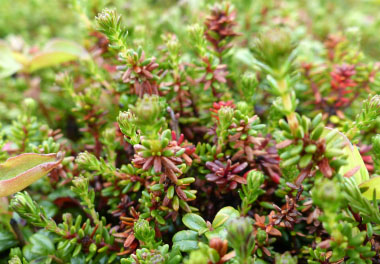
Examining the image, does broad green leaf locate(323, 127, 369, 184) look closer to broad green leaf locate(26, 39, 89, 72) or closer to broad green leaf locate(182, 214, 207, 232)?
broad green leaf locate(182, 214, 207, 232)

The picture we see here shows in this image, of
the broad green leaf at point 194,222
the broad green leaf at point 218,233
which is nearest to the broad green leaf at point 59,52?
the broad green leaf at point 194,222

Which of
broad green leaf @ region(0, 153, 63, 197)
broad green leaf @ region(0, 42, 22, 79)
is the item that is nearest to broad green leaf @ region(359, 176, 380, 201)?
broad green leaf @ region(0, 153, 63, 197)

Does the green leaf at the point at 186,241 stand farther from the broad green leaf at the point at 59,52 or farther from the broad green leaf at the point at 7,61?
the broad green leaf at the point at 7,61

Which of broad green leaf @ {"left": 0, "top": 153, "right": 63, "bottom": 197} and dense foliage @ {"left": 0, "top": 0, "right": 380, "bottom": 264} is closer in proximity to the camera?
dense foliage @ {"left": 0, "top": 0, "right": 380, "bottom": 264}

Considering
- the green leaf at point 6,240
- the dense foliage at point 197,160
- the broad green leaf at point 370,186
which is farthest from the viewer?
the green leaf at point 6,240

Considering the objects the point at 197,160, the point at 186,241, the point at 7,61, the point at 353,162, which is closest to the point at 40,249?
the point at 186,241
